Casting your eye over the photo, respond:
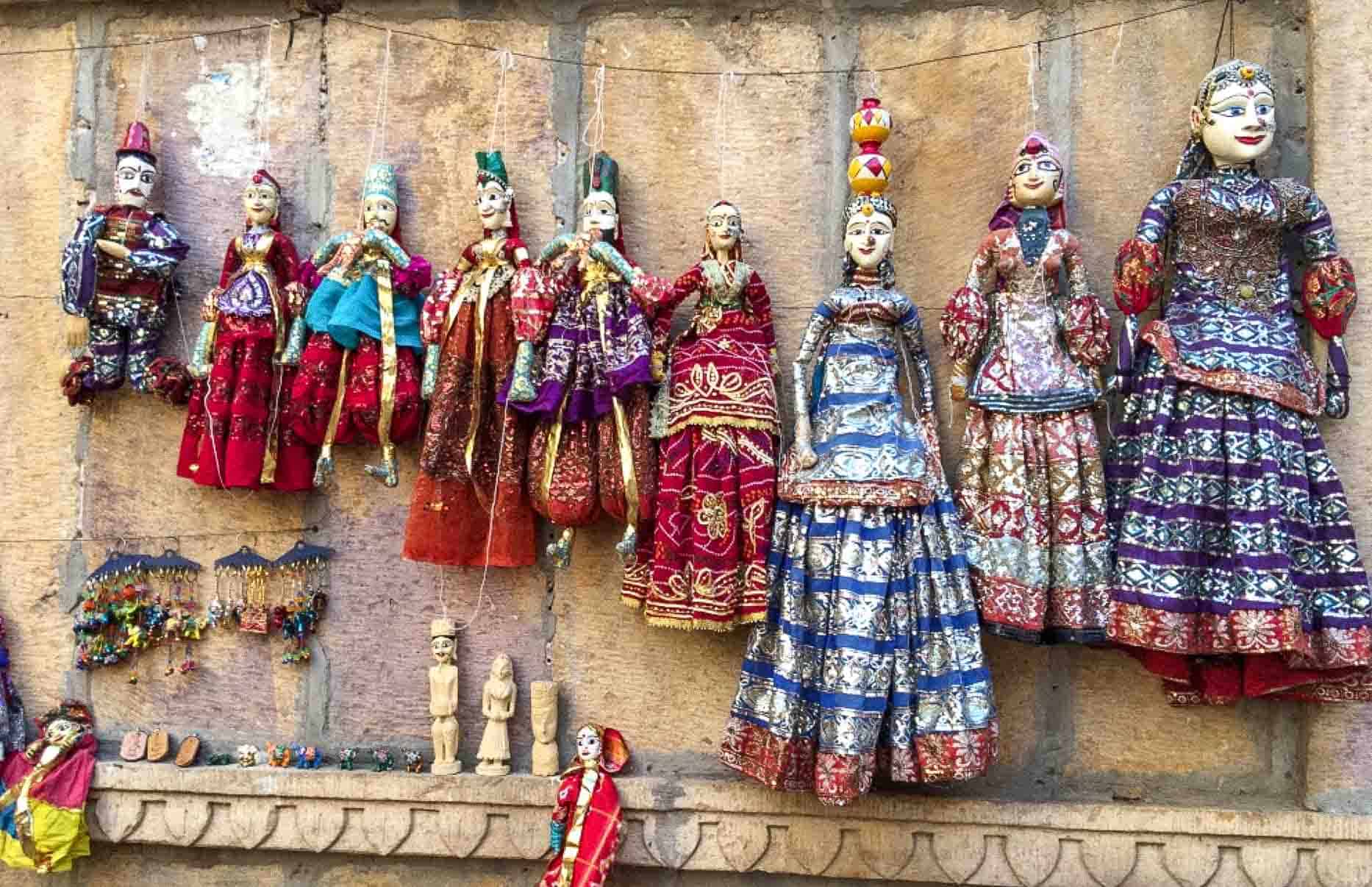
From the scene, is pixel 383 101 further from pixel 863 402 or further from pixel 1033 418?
pixel 1033 418

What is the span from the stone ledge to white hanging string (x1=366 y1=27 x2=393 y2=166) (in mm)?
1779

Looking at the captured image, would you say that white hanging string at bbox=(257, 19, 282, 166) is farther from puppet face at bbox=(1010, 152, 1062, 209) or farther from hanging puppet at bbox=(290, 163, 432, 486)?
puppet face at bbox=(1010, 152, 1062, 209)

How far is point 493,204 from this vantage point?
2941mm

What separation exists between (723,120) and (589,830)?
1941 mm

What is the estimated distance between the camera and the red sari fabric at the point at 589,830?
2.74 meters

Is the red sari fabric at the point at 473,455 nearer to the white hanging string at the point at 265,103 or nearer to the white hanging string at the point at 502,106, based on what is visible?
the white hanging string at the point at 502,106

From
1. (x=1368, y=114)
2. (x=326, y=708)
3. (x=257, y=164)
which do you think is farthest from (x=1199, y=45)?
(x=326, y=708)

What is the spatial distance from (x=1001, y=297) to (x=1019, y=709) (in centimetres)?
107

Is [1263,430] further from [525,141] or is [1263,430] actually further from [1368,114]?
[525,141]

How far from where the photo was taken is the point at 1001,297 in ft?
9.09

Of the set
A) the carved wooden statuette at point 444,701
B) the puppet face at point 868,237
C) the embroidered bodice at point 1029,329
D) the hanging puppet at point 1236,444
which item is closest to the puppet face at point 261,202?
the carved wooden statuette at point 444,701

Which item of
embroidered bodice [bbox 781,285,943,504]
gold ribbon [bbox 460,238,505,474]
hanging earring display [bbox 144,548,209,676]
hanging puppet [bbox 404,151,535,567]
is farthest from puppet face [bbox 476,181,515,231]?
hanging earring display [bbox 144,548,209,676]

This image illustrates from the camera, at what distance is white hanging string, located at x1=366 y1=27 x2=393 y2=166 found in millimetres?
3168

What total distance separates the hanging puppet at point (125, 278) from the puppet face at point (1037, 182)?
229cm
